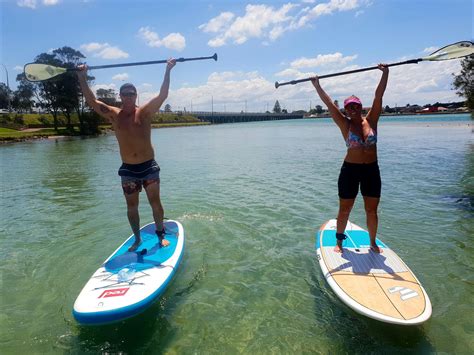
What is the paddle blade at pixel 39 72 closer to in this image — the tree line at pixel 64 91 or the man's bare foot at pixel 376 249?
the man's bare foot at pixel 376 249

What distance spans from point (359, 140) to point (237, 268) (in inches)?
125

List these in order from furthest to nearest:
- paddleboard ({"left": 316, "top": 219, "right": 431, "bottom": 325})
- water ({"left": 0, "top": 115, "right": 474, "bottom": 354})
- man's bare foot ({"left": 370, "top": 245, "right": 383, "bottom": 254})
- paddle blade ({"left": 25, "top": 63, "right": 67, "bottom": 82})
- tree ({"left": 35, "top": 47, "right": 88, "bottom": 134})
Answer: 1. tree ({"left": 35, "top": 47, "right": 88, "bottom": 134})
2. paddle blade ({"left": 25, "top": 63, "right": 67, "bottom": 82})
3. man's bare foot ({"left": 370, "top": 245, "right": 383, "bottom": 254})
4. water ({"left": 0, "top": 115, "right": 474, "bottom": 354})
5. paddleboard ({"left": 316, "top": 219, "right": 431, "bottom": 325})

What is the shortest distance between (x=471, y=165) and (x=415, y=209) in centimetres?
1118

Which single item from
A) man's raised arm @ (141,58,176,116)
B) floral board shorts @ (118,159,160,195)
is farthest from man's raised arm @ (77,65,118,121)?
floral board shorts @ (118,159,160,195)

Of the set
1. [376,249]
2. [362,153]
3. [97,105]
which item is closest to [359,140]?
[362,153]

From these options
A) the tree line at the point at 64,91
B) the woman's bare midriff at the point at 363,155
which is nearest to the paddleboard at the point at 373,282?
the woman's bare midriff at the point at 363,155

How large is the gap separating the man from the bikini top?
3231 millimetres

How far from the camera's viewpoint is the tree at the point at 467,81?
13.9 m

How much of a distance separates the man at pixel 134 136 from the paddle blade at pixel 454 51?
18.1 feet

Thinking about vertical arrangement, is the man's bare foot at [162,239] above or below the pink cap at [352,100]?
below

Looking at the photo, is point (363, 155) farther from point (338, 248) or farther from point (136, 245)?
point (136, 245)

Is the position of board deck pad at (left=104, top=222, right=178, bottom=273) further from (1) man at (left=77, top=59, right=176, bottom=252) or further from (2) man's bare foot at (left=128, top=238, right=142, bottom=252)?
(1) man at (left=77, top=59, right=176, bottom=252)

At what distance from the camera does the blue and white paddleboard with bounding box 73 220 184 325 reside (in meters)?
4.00

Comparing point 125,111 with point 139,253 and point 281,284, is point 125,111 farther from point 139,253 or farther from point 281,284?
point 281,284
